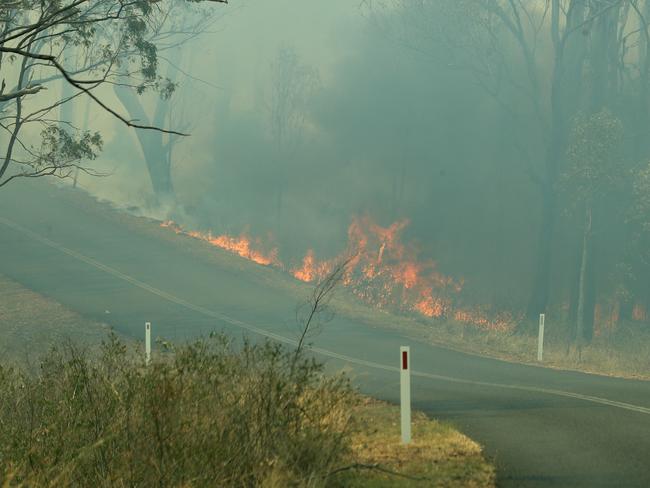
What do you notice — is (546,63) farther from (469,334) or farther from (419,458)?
(419,458)

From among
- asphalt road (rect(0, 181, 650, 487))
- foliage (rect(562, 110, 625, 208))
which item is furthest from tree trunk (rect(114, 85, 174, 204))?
foliage (rect(562, 110, 625, 208))

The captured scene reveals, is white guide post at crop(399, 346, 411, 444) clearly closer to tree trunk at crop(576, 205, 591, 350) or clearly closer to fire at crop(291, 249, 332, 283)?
tree trunk at crop(576, 205, 591, 350)

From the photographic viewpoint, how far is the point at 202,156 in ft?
245

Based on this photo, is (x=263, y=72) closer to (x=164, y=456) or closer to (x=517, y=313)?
(x=517, y=313)

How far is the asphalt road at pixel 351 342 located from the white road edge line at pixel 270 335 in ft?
0.13

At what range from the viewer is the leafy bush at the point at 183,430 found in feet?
26.1

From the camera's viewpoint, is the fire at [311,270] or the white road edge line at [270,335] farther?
the fire at [311,270]

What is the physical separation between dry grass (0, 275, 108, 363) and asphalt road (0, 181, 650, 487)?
0.71m

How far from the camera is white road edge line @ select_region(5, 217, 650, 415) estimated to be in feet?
56.9

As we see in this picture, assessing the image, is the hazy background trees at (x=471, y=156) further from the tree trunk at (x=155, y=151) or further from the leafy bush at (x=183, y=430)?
the leafy bush at (x=183, y=430)

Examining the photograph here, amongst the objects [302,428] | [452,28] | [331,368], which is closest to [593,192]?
[452,28]

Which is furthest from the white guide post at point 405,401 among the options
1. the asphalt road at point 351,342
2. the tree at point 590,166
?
the tree at point 590,166

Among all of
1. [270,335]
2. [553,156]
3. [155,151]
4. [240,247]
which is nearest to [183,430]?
[270,335]

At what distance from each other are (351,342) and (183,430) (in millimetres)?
18406
